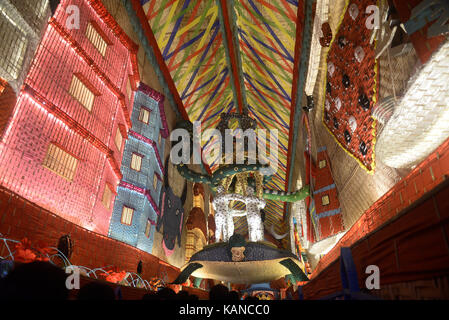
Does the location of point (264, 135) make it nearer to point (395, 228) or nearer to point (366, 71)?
point (366, 71)

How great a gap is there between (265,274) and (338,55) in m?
4.34

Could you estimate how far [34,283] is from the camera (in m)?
0.88

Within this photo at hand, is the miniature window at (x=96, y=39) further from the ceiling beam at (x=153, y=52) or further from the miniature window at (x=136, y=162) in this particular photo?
the miniature window at (x=136, y=162)

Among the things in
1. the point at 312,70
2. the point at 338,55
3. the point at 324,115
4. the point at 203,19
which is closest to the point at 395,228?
the point at 338,55

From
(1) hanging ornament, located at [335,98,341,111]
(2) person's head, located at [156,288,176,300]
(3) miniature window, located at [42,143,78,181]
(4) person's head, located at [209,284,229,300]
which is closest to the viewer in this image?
(2) person's head, located at [156,288,176,300]

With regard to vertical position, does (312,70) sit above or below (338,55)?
above

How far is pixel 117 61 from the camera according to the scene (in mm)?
5305

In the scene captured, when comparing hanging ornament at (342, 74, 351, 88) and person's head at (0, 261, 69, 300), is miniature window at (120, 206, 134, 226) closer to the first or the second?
hanging ornament at (342, 74, 351, 88)

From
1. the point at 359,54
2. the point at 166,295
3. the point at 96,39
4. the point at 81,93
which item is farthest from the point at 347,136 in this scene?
the point at 96,39

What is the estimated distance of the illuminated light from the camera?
55.5 inches

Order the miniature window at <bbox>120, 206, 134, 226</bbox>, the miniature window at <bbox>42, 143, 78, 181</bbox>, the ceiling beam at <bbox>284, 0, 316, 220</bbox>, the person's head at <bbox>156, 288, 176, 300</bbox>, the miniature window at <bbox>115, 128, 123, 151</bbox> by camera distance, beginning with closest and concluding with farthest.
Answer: the person's head at <bbox>156, 288, 176, 300</bbox> < the miniature window at <bbox>42, 143, 78, 181</bbox> < the miniature window at <bbox>120, 206, 134, 226</bbox> < the miniature window at <bbox>115, 128, 123, 151</bbox> < the ceiling beam at <bbox>284, 0, 316, 220</bbox>

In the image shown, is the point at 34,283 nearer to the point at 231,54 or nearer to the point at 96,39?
the point at 96,39

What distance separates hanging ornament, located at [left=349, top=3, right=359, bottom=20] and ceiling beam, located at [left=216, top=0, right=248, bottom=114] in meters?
4.36

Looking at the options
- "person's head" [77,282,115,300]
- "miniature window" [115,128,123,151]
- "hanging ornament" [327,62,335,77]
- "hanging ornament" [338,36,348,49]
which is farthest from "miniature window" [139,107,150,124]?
"person's head" [77,282,115,300]
